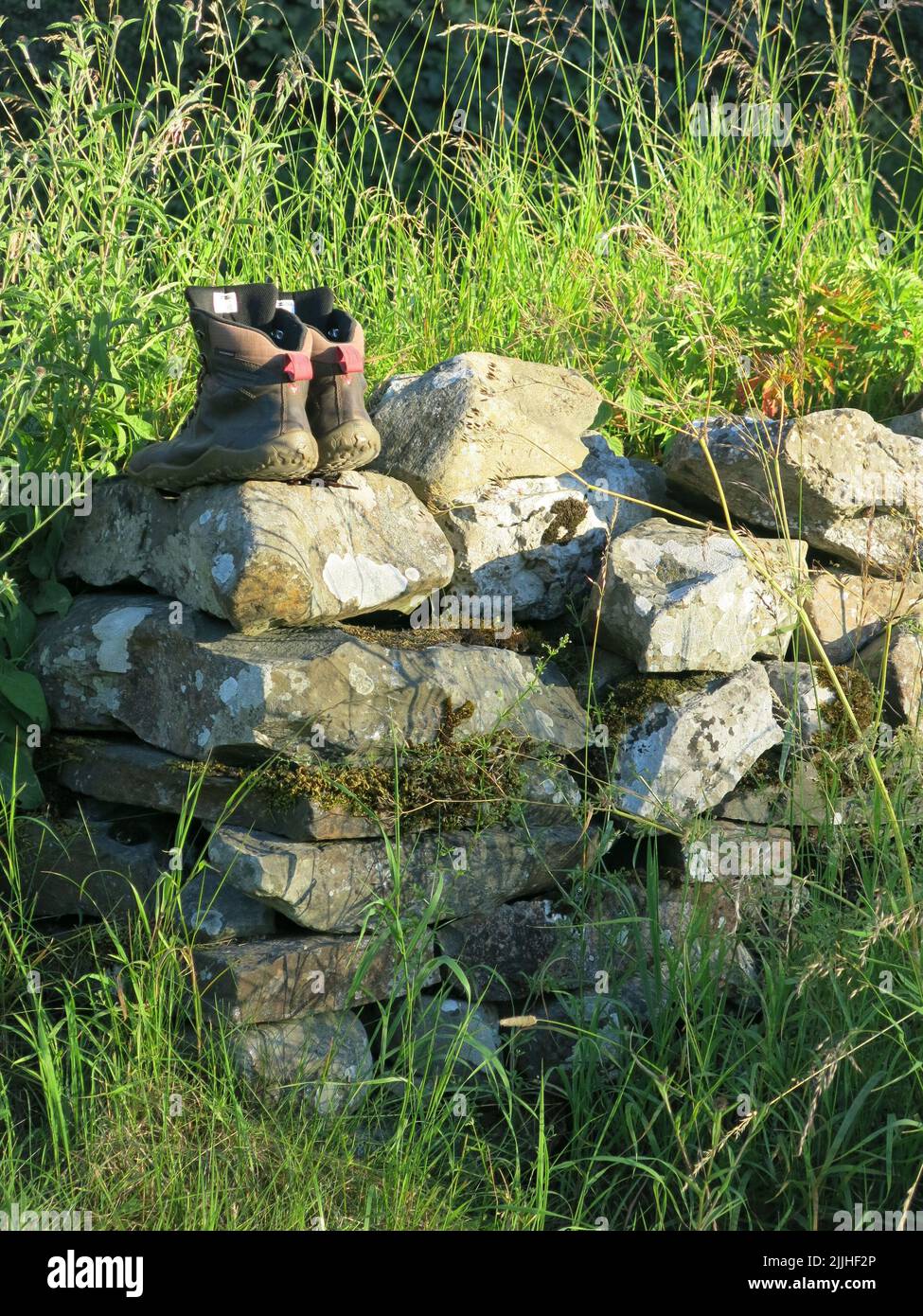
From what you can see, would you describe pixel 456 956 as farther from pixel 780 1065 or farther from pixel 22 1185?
pixel 22 1185

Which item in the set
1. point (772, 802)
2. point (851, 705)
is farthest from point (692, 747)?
point (851, 705)

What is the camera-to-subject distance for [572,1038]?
3145 mm

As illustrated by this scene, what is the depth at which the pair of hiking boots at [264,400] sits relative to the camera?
3381 mm

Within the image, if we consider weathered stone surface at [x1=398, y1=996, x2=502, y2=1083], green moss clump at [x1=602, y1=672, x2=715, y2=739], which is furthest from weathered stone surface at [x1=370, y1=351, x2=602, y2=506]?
weathered stone surface at [x1=398, y1=996, x2=502, y2=1083]

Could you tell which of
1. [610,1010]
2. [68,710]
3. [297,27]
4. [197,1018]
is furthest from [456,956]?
[297,27]

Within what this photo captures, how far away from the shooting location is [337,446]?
354cm

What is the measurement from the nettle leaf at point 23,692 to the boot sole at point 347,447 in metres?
0.96

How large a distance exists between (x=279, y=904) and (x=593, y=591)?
124 cm

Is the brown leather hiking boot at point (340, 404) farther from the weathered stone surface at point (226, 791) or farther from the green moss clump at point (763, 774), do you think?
the green moss clump at point (763, 774)

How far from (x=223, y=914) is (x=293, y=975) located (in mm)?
272

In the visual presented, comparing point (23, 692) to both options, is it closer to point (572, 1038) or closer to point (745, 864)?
point (572, 1038)

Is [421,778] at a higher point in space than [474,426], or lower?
lower

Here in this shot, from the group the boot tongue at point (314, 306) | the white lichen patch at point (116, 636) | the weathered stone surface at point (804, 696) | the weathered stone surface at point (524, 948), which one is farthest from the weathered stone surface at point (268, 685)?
the boot tongue at point (314, 306)
